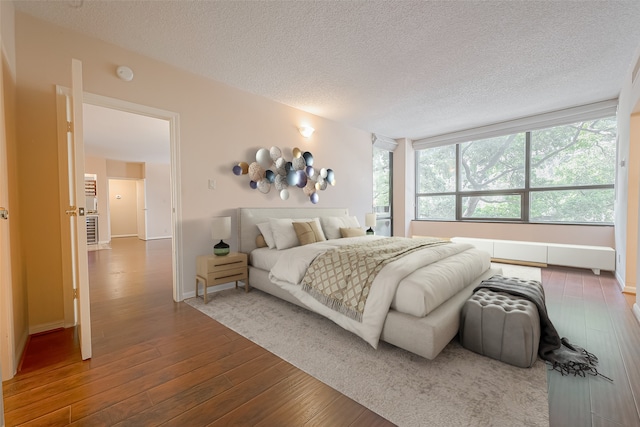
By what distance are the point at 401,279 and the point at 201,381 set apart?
151cm

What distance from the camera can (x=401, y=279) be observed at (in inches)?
81.1

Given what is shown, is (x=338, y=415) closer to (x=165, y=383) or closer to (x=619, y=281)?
(x=165, y=383)

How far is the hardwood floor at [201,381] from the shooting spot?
1.41 m

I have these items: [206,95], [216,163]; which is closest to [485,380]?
[216,163]

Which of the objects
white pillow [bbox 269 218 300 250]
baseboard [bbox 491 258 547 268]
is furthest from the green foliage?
white pillow [bbox 269 218 300 250]

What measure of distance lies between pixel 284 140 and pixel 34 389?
11.8 feet

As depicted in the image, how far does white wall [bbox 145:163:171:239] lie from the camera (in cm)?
870

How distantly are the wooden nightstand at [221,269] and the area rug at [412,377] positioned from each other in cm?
67

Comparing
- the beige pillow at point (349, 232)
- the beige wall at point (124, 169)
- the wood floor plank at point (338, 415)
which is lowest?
the wood floor plank at point (338, 415)

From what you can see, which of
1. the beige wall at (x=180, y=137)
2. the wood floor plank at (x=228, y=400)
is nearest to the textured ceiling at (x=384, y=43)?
the beige wall at (x=180, y=137)

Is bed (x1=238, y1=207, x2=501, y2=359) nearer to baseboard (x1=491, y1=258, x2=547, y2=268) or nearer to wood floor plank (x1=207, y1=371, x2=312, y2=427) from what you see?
wood floor plank (x1=207, y1=371, x2=312, y2=427)

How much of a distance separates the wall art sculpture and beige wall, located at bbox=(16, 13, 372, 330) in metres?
0.11

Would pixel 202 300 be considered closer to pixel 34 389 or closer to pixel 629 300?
pixel 34 389

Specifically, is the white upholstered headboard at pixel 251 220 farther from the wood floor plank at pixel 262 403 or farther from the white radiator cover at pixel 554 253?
the white radiator cover at pixel 554 253
